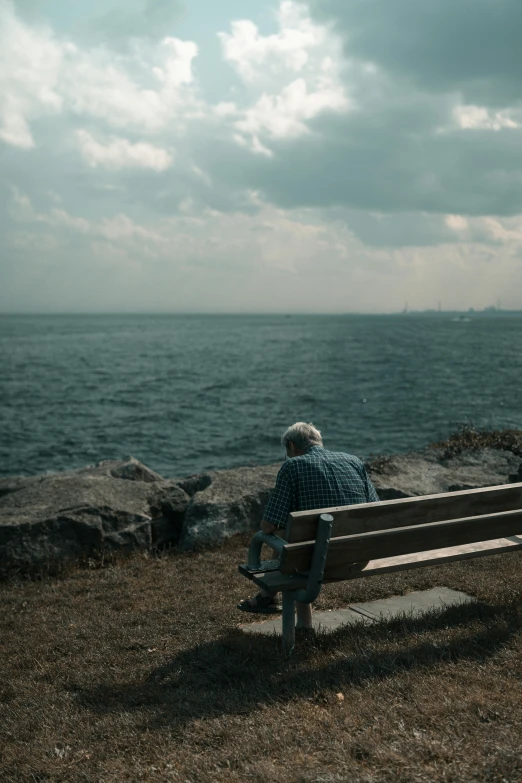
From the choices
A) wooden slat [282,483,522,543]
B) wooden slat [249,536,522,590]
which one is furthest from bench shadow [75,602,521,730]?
wooden slat [282,483,522,543]

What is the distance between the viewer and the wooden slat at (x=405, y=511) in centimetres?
477

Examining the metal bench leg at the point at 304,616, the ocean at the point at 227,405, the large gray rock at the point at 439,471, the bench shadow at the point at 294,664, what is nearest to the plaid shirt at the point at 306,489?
the metal bench leg at the point at 304,616

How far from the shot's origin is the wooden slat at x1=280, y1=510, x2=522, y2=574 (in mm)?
4855

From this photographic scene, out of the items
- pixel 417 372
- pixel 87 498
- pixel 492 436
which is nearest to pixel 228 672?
pixel 87 498

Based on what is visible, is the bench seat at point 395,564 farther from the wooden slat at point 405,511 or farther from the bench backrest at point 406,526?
the wooden slat at point 405,511

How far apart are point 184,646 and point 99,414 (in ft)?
89.9

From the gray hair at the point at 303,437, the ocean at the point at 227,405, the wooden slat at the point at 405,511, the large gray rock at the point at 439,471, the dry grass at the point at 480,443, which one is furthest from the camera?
the ocean at the point at 227,405

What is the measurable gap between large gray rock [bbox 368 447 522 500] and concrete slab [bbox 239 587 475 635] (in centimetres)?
330

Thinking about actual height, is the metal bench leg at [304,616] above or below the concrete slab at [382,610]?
above

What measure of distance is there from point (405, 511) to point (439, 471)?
6.18 metres

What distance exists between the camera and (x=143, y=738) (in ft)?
13.1

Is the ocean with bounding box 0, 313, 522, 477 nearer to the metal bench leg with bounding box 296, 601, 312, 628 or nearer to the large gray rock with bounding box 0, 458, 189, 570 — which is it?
the large gray rock with bounding box 0, 458, 189, 570

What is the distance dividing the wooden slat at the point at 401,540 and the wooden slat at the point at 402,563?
12cm

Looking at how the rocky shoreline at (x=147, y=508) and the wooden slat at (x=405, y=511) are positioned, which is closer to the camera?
the wooden slat at (x=405, y=511)
